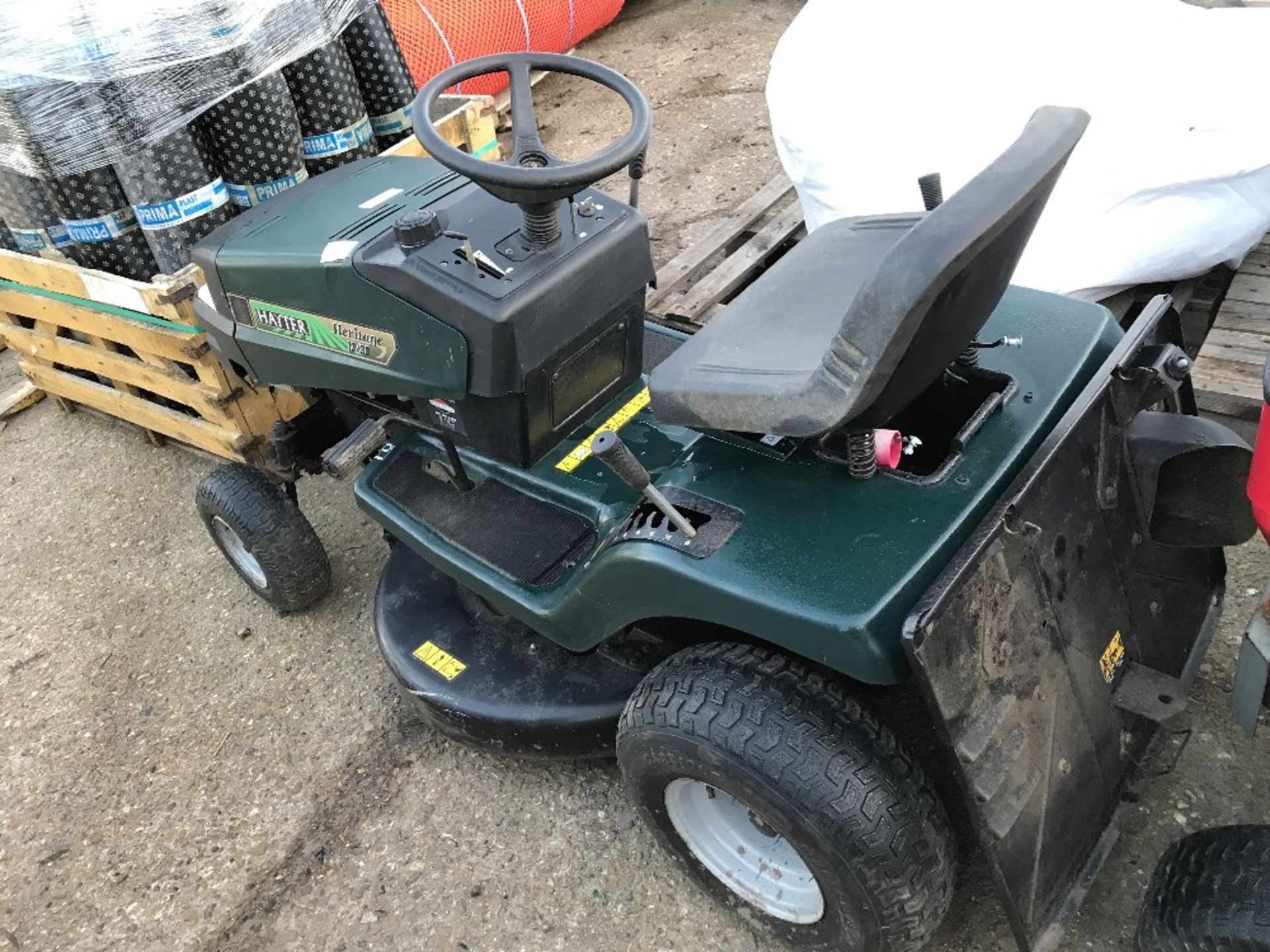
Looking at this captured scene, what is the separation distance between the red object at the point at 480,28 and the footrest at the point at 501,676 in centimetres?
214

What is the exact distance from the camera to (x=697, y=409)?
1423 millimetres

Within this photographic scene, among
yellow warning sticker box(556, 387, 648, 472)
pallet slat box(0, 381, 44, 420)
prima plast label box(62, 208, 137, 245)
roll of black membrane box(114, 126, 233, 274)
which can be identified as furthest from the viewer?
pallet slat box(0, 381, 44, 420)

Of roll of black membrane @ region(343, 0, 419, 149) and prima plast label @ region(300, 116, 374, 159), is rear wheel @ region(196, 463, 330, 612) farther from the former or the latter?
roll of black membrane @ region(343, 0, 419, 149)

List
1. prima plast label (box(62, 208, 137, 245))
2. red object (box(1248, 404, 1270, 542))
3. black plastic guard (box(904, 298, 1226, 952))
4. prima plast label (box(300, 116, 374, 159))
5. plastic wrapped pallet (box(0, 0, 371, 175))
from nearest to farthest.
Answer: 1. red object (box(1248, 404, 1270, 542))
2. black plastic guard (box(904, 298, 1226, 952))
3. plastic wrapped pallet (box(0, 0, 371, 175))
4. prima plast label (box(62, 208, 137, 245))
5. prima plast label (box(300, 116, 374, 159))

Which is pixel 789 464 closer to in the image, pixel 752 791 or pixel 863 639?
pixel 863 639

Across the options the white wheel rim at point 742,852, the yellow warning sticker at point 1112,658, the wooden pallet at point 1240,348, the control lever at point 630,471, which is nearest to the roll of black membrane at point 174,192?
the control lever at point 630,471

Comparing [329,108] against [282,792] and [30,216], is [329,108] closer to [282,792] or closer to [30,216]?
[30,216]

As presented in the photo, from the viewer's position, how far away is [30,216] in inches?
93.6

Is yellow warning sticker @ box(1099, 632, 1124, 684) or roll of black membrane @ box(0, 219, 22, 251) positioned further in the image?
roll of black membrane @ box(0, 219, 22, 251)

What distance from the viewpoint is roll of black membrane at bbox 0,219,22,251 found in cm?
262

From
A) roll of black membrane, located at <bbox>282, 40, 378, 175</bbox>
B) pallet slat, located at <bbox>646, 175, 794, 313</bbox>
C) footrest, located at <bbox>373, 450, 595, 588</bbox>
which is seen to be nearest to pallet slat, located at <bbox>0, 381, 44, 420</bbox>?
roll of black membrane, located at <bbox>282, 40, 378, 175</bbox>

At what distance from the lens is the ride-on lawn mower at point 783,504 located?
1270mm

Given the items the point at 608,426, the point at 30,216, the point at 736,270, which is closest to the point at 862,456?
the point at 608,426

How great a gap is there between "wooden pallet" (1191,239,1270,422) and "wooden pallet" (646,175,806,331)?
3.43ft
